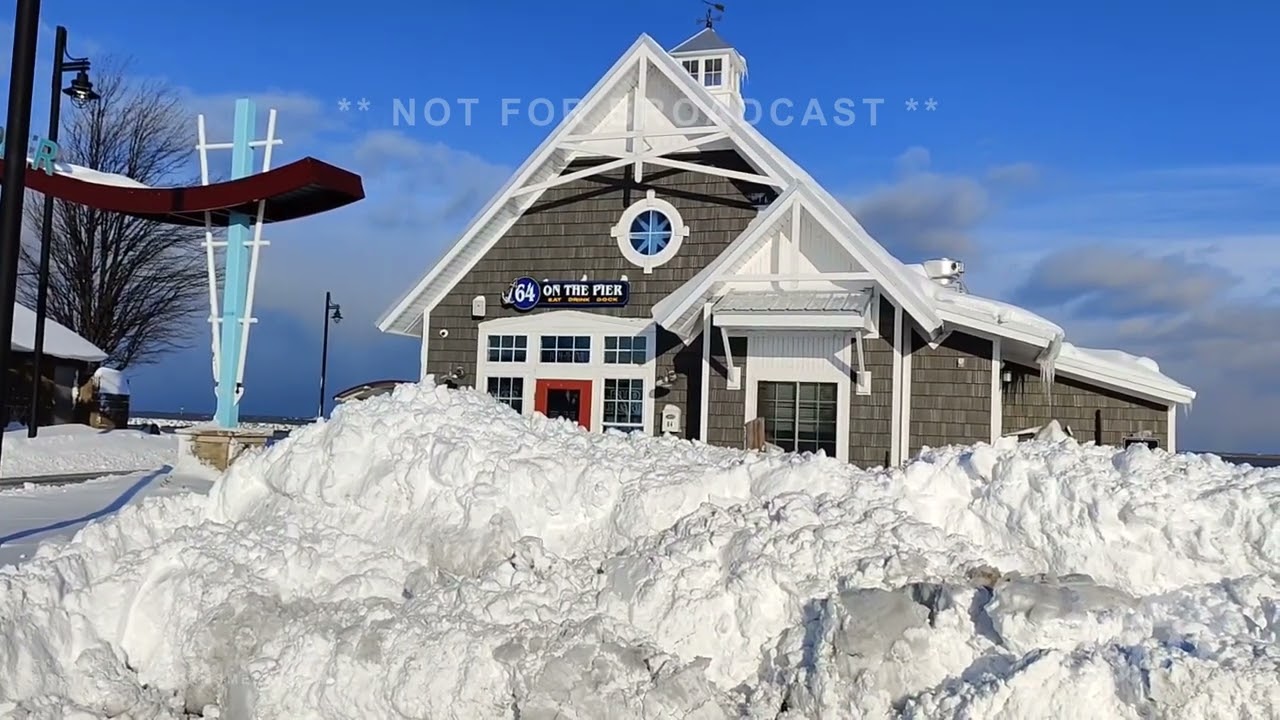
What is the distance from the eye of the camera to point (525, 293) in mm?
17172

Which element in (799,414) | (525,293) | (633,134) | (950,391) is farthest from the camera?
(525,293)

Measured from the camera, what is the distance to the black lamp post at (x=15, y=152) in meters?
7.48

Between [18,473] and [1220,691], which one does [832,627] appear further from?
[18,473]

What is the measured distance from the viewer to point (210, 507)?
8.16 meters

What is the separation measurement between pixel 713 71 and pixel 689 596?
16.0 m

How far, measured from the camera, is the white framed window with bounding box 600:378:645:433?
53.9 ft

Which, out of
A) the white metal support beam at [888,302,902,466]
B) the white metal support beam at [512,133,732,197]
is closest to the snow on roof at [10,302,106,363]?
the white metal support beam at [512,133,732,197]

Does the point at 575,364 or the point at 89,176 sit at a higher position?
the point at 89,176

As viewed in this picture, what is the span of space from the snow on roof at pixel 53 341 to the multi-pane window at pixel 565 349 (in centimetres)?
1728

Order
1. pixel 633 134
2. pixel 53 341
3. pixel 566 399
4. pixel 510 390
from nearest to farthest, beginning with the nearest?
pixel 633 134 → pixel 566 399 → pixel 510 390 → pixel 53 341

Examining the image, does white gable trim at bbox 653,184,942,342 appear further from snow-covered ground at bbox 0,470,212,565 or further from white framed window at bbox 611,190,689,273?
snow-covered ground at bbox 0,470,212,565

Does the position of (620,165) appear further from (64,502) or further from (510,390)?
(64,502)

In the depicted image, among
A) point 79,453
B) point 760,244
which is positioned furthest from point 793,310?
point 79,453

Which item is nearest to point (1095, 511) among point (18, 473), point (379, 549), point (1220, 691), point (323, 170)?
point (1220, 691)
